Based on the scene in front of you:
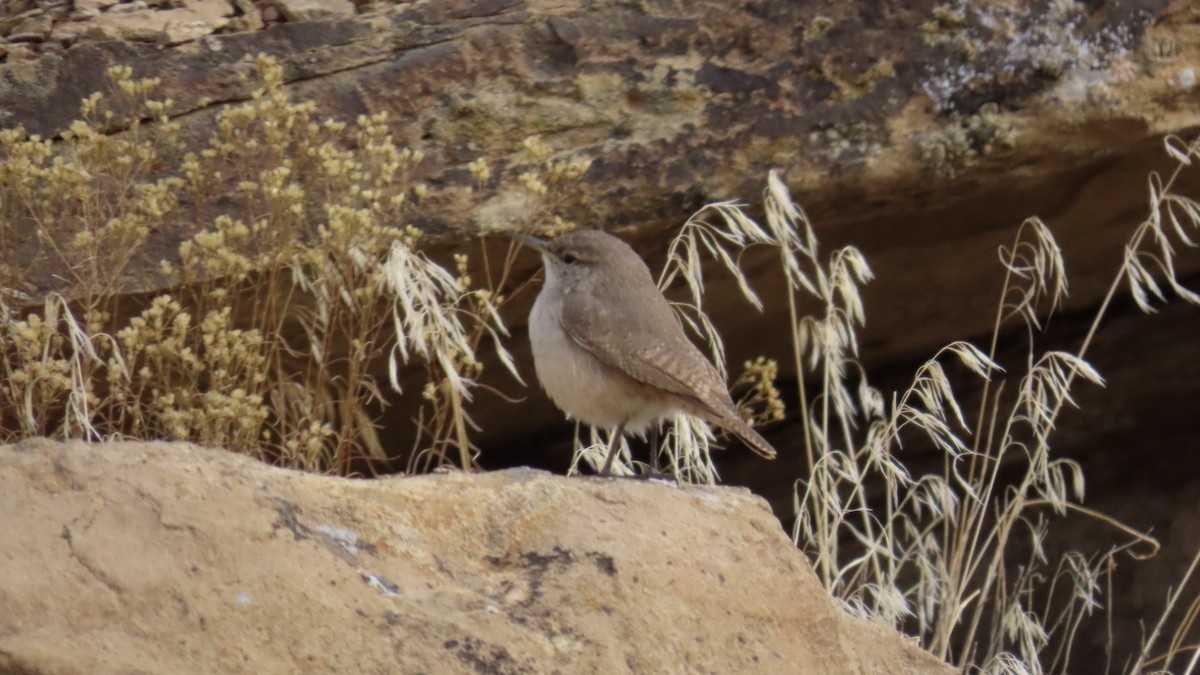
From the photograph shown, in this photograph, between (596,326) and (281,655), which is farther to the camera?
(596,326)

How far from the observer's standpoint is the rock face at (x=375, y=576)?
2.75 metres

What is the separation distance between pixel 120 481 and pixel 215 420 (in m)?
1.15

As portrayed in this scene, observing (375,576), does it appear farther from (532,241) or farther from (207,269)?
(532,241)

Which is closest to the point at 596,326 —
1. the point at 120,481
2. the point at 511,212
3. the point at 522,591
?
the point at 511,212

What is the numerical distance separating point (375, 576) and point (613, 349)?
1.66m

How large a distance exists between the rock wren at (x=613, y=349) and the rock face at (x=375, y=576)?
79 cm

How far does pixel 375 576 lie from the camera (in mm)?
3020

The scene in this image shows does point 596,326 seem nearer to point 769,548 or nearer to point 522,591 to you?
point 769,548

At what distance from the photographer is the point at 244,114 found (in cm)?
421

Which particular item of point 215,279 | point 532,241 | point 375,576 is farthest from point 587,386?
point 375,576

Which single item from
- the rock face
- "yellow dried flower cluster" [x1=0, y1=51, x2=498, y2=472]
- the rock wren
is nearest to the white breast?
the rock wren

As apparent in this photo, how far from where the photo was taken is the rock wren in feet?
14.5

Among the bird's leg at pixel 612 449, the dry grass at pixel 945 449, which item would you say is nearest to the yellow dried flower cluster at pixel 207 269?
the bird's leg at pixel 612 449

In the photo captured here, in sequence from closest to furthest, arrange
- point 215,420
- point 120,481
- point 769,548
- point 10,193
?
point 120,481, point 769,548, point 215,420, point 10,193
